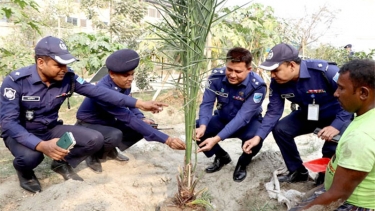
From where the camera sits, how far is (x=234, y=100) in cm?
330

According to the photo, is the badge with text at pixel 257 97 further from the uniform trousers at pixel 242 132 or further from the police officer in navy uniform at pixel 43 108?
the police officer in navy uniform at pixel 43 108

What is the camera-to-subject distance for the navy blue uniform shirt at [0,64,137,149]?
8.69ft

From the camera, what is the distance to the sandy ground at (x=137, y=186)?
249 cm

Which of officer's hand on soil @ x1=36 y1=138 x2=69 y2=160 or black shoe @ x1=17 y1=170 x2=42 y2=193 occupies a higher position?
officer's hand on soil @ x1=36 y1=138 x2=69 y2=160

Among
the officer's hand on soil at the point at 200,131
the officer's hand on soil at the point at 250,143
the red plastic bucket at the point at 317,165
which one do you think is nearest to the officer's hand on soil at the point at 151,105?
the officer's hand on soil at the point at 200,131

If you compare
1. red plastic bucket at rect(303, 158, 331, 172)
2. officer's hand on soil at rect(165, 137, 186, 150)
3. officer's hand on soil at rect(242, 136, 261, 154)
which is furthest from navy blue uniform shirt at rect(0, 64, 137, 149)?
red plastic bucket at rect(303, 158, 331, 172)

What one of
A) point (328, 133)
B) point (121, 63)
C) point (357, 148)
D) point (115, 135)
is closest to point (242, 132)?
point (328, 133)

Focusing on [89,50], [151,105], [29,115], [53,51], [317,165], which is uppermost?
[53,51]

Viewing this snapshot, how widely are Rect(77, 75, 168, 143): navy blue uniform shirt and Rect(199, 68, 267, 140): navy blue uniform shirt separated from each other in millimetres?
575

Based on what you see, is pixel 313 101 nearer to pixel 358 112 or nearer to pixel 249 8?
pixel 358 112

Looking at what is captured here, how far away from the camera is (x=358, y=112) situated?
1730 millimetres

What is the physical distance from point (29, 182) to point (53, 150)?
597mm

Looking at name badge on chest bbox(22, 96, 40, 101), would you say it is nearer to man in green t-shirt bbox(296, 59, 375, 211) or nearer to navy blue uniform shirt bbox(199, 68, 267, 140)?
navy blue uniform shirt bbox(199, 68, 267, 140)

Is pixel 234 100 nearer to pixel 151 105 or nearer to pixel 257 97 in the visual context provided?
pixel 257 97
